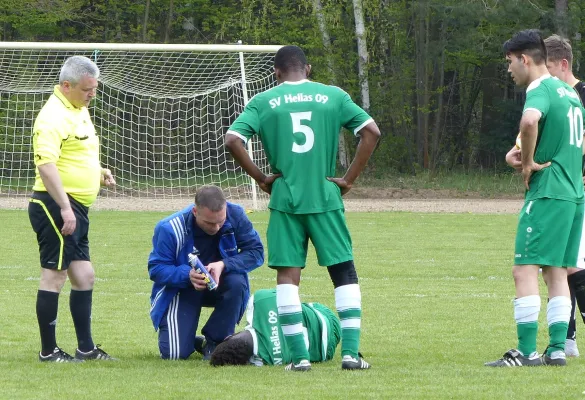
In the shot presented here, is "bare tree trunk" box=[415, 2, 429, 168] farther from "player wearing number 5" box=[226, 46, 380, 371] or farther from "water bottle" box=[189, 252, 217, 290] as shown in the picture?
"player wearing number 5" box=[226, 46, 380, 371]

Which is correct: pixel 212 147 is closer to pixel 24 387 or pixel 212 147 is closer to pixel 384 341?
pixel 384 341

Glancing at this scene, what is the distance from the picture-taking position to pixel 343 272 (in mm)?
6309

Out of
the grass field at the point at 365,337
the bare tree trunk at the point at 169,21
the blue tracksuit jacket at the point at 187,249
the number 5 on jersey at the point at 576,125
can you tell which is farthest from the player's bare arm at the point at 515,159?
the bare tree trunk at the point at 169,21

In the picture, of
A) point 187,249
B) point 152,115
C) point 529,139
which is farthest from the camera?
point 152,115

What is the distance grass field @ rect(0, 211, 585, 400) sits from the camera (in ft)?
18.6

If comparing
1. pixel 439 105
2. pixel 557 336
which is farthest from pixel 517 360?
pixel 439 105

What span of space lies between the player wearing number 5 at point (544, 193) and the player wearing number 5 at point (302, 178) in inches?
37.6

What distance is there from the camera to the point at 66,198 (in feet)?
21.5

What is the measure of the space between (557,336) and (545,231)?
0.65 m

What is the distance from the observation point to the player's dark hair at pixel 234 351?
662cm

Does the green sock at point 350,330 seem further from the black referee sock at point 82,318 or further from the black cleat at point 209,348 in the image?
the black referee sock at point 82,318

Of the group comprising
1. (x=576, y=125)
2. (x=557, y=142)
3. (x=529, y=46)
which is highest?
(x=529, y=46)

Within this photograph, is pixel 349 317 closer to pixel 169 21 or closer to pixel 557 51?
pixel 557 51

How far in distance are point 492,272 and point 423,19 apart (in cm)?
2071
